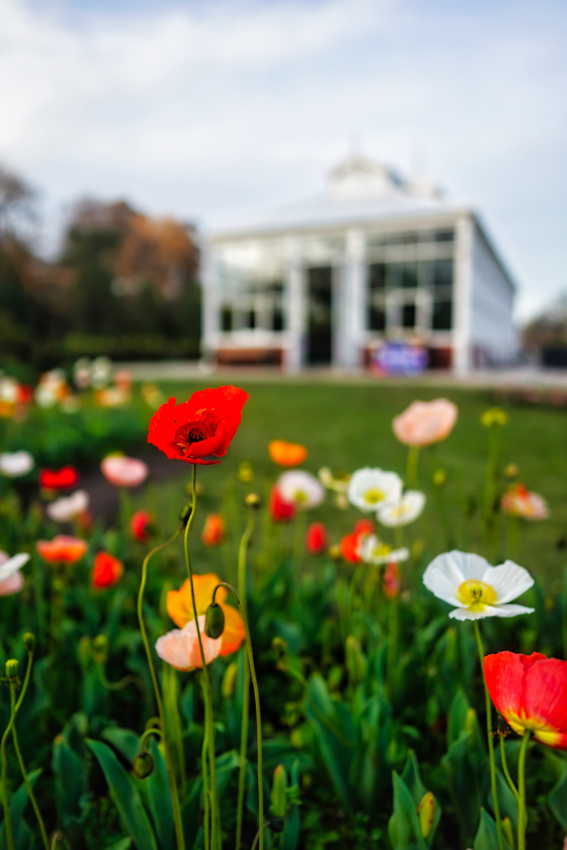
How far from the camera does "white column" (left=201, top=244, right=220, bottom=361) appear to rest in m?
18.3

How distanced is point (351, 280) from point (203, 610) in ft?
53.1

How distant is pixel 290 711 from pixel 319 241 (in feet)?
56.3

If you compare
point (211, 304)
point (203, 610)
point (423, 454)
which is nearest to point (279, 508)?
point (203, 610)

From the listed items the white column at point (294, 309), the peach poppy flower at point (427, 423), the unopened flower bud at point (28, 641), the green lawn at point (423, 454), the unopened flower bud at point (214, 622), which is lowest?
the green lawn at point (423, 454)

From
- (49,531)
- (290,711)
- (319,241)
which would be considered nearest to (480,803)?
(290,711)

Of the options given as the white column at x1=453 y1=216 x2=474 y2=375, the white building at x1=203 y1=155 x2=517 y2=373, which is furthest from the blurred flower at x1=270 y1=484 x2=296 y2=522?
the white column at x1=453 y1=216 x2=474 y2=375

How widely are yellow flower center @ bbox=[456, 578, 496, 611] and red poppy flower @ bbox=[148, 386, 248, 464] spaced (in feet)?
1.13

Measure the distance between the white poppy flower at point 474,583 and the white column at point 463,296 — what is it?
583 inches

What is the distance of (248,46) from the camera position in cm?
182

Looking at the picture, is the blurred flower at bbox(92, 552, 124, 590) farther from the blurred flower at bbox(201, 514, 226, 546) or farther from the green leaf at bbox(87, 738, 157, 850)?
the green leaf at bbox(87, 738, 157, 850)


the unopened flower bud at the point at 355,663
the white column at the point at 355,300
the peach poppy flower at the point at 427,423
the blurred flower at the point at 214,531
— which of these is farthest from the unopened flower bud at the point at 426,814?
the white column at the point at 355,300

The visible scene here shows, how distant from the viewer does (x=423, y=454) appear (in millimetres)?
5738

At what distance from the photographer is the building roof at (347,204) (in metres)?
16.6

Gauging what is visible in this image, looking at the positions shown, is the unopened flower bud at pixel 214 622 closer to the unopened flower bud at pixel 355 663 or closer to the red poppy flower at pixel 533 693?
the red poppy flower at pixel 533 693
